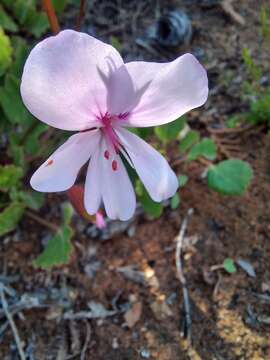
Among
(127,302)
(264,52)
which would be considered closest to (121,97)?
(127,302)

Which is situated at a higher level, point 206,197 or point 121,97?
point 121,97

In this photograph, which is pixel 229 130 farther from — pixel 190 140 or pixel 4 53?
pixel 4 53

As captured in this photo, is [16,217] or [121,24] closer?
[16,217]

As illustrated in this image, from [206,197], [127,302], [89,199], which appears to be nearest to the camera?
[89,199]

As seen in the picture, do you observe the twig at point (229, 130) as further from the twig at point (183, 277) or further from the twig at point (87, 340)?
the twig at point (87, 340)

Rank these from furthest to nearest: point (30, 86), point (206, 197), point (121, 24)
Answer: point (121, 24)
point (206, 197)
point (30, 86)

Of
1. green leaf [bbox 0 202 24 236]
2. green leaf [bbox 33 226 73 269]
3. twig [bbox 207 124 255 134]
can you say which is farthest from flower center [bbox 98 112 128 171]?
twig [bbox 207 124 255 134]

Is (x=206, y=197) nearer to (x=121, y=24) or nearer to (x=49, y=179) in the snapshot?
(x=49, y=179)

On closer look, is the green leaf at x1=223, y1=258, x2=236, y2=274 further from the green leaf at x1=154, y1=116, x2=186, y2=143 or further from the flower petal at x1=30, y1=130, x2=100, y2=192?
the flower petal at x1=30, y1=130, x2=100, y2=192
